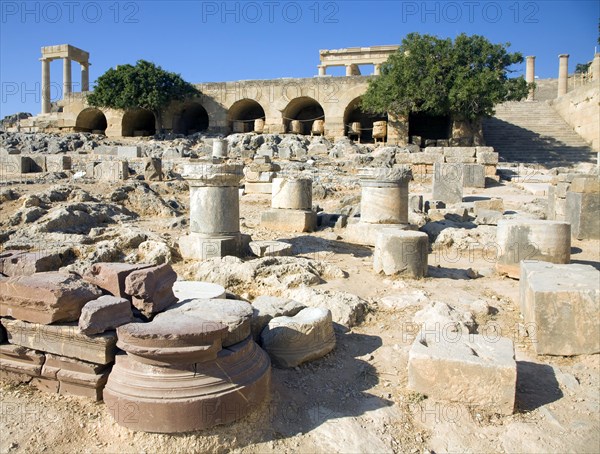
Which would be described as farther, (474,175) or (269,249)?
(474,175)

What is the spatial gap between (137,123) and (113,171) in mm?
17551

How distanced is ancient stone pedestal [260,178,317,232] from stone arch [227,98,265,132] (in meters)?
18.4

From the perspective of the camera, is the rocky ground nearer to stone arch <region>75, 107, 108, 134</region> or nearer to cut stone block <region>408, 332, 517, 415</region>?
cut stone block <region>408, 332, 517, 415</region>

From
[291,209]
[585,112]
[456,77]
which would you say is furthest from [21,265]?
[585,112]

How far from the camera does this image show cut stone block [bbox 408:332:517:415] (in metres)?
3.70

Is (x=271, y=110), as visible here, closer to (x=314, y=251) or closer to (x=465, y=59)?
(x=465, y=59)

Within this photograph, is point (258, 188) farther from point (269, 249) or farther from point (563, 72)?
point (563, 72)

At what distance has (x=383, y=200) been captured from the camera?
8633mm

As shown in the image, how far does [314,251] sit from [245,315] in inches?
166

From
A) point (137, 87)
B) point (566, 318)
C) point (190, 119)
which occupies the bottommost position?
point (566, 318)

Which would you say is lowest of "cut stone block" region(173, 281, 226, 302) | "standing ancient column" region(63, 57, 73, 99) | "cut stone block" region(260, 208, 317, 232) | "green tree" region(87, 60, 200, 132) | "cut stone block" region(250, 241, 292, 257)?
"cut stone block" region(173, 281, 226, 302)

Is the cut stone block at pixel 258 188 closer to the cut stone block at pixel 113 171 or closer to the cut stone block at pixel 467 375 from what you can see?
the cut stone block at pixel 113 171

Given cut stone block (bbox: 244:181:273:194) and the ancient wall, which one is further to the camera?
the ancient wall

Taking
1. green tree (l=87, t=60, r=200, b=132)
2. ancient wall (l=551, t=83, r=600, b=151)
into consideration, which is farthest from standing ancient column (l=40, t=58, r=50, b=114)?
ancient wall (l=551, t=83, r=600, b=151)
